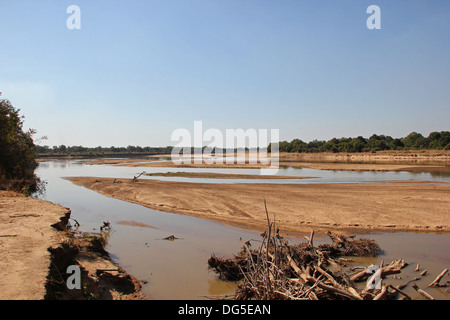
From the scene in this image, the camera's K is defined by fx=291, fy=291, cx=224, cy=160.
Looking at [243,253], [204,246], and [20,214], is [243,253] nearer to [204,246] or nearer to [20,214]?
[204,246]

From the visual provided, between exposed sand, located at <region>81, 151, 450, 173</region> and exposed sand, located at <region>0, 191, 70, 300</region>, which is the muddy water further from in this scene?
exposed sand, located at <region>81, 151, 450, 173</region>

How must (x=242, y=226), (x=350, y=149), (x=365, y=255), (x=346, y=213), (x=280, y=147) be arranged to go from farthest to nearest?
(x=280, y=147)
(x=350, y=149)
(x=346, y=213)
(x=242, y=226)
(x=365, y=255)

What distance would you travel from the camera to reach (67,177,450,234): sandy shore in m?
14.6

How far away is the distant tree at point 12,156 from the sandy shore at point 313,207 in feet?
22.5

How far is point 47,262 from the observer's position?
651cm

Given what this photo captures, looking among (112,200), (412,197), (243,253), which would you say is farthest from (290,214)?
(112,200)

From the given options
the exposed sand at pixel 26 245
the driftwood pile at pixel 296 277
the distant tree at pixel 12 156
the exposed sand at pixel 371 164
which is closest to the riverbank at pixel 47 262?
the exposed sand at pixel 26 245

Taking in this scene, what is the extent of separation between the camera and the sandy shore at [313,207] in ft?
47.9

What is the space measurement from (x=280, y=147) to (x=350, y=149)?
45894 millimetres

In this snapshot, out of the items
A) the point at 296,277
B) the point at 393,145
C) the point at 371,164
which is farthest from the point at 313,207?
the point at 393,145

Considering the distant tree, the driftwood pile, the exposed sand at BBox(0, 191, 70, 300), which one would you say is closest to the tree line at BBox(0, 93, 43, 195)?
the distant tree

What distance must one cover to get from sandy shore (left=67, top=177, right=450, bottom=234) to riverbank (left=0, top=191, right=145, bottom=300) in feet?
25.0
